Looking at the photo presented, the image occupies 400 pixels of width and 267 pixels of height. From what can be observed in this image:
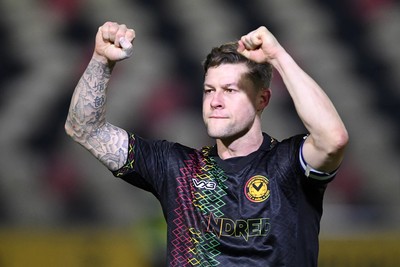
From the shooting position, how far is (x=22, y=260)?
10.7 feet

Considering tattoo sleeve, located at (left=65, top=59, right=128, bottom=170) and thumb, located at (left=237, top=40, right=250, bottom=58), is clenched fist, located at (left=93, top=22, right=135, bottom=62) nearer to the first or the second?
tattoo sleeve, located at (left=65, top=59, right=128, bottom=170)

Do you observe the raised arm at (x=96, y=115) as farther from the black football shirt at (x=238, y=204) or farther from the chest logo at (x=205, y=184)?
the chest logo at (x=205, y=184)

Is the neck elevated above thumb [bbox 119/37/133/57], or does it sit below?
below

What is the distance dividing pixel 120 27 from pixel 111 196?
7.03 feet

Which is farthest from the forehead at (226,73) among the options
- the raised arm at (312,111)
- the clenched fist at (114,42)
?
the clenched fist at (114,42)

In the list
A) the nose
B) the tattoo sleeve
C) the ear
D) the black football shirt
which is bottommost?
the black football shirt

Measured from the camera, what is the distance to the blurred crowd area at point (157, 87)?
13.2 ft

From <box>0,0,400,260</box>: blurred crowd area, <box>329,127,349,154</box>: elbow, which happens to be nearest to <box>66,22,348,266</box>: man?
<box>329,127,349,154</box>: elbow

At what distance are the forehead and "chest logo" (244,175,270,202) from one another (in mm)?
249

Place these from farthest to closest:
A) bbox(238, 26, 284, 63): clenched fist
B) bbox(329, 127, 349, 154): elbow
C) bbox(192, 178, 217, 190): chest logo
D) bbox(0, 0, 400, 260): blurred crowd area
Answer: bbox(0, 0, 400, 260): blurred crowd area, bbox(192, 178, 217, 190): chest logo, bbox(238, 26, 284, 63): clenched fist, bbox(329, 127, 349, 154): elbow

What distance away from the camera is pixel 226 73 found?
2.04 metres

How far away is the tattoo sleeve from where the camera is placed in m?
2.03

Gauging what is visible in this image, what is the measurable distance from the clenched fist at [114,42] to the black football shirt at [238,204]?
0.77 ft

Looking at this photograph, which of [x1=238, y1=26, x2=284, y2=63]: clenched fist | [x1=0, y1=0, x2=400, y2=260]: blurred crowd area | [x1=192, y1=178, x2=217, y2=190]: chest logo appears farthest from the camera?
[x1=0, y1=0, x2=400, y2=260]: blurred crowd area
